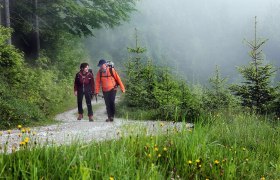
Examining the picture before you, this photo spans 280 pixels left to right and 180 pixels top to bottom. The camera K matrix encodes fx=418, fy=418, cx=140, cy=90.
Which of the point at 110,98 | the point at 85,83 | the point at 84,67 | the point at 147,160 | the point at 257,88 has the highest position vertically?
the point at 84,67

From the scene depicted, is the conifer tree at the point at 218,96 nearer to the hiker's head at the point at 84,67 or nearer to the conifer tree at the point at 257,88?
the conifer tree at the point at 257,88

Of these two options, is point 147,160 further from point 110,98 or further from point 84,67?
point 84,67

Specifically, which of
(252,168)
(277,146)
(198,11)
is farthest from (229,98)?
(198,11)

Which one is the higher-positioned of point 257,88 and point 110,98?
point 257,88

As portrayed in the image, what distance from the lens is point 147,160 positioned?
562 cm

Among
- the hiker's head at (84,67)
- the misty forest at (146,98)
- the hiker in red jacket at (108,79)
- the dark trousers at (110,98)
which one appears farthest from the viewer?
the hiker's head at (84,67)

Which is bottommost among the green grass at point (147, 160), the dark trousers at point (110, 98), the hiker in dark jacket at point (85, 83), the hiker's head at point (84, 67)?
the green grass at point (147, 160)

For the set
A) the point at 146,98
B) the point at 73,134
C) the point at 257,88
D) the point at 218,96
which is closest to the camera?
the point at 73,134

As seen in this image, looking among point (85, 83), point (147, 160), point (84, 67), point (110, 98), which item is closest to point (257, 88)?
point (110, 98)

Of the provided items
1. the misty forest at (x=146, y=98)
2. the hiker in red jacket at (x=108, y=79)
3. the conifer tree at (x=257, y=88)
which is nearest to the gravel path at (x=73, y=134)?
the misty forest at (x=146, y=98)

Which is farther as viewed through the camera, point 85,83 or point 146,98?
point 146,98

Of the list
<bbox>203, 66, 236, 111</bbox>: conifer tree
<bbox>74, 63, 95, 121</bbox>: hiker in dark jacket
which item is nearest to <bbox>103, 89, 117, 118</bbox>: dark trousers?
<bbox>74, 63, 95, 121</bbox>: hiker in dark jacket

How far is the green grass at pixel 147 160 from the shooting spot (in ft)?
15.2

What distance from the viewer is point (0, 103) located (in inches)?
539
